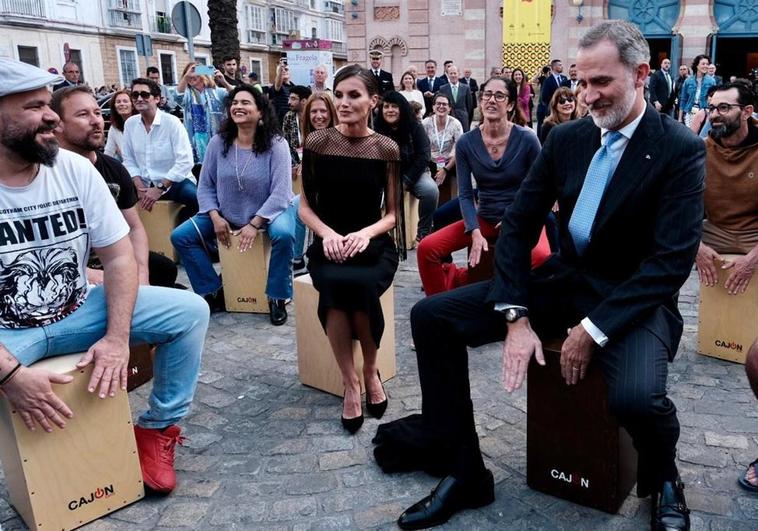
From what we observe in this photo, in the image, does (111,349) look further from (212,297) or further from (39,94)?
(212,297)

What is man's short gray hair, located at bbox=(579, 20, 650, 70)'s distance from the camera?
257 cm

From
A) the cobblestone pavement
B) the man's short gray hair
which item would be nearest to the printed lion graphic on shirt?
the cobblestone pavement

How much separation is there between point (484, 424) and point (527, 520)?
2.67ft

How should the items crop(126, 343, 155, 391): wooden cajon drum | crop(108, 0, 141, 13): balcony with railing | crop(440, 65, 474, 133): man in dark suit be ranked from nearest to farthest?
crop(126, 343, 155, 391): wooden cajon drum < crop(440, 65, 474, 133): man in dark suit < crop(108, 0, 141, 13): balcony with railing

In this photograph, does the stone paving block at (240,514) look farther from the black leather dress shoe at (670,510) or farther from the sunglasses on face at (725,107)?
the sunglasses on face at (725,107)

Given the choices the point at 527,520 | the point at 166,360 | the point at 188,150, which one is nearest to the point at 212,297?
the point at 188,150

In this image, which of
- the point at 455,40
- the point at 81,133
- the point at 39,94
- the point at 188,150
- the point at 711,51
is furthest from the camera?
the point at 455,40

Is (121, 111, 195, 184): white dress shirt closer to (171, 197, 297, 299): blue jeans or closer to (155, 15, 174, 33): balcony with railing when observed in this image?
(171, 197, 297, 299): blue jeans

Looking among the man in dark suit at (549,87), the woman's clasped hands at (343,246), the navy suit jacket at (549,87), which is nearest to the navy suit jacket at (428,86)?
the man in dark suit at (549,87)

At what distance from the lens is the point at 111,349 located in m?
2.77

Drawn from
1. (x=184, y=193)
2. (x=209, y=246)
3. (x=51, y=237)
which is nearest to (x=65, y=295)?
(x=51, y=237)

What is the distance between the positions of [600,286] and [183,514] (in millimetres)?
1948

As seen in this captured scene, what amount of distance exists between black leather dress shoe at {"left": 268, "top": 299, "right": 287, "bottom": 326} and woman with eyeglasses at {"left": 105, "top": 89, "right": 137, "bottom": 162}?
282 centimetres

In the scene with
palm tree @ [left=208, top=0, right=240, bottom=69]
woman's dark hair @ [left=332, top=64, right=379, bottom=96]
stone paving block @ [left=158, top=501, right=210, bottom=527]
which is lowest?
stone paving block @ [left=158, top=501, right=210, bottom=527]
